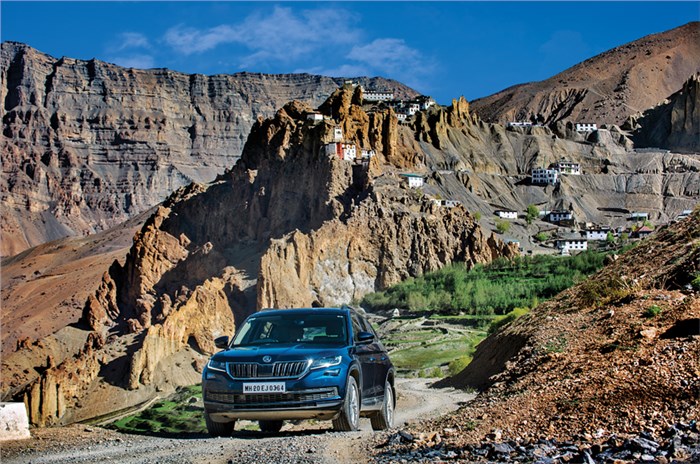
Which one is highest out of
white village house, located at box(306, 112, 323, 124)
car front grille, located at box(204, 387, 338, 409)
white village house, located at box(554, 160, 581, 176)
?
white village house, located at box(306, 112, 323, 124)

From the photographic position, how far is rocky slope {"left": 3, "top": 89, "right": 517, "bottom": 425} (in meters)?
62.5

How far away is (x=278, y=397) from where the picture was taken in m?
12.6

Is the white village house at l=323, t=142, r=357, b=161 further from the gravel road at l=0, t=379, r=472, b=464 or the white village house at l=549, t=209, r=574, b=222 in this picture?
the gravel road at l=0, t=379, r=472, b=464

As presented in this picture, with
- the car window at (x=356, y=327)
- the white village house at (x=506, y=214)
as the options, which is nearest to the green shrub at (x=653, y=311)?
the car window at (x=356, y=327)

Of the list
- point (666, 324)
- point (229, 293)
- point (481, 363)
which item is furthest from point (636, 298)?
point (229, 293)

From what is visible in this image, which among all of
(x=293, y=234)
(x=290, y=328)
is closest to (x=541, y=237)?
(x=293, y=234)

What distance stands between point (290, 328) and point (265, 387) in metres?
1.32

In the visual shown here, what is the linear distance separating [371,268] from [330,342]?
75.0 metres

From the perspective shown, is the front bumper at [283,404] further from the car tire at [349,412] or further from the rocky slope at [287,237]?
the rocky slope at [287,237]

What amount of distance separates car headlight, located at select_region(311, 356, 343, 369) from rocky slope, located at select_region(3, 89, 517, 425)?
44.5 m

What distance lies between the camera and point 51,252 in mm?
162750

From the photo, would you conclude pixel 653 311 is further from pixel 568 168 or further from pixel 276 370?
pixel 568 168

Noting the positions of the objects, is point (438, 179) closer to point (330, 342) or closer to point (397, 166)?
point (397, 166)

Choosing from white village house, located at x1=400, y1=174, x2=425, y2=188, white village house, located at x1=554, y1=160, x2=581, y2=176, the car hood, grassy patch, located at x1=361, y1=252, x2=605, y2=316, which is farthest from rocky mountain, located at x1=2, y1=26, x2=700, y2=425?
the car hood
